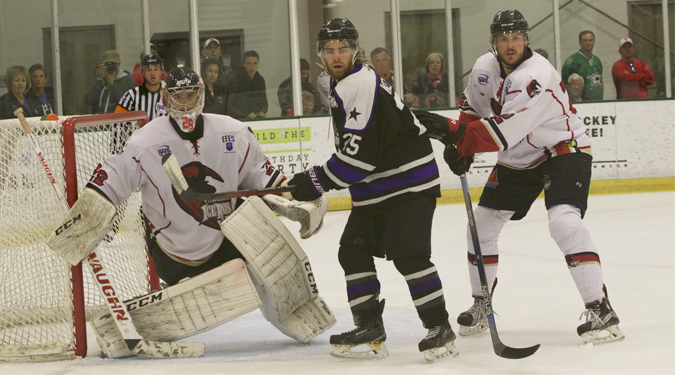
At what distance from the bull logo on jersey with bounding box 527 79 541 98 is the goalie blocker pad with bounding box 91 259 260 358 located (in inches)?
42.7

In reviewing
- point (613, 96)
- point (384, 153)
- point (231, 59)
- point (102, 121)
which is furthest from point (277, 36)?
point (384, 153)

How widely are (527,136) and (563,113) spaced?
142 mm

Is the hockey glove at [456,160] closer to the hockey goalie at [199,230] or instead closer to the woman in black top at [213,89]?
the hockey goalie at [199,230]

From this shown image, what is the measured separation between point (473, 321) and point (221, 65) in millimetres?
4604

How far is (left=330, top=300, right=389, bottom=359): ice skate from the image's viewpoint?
2.42 m

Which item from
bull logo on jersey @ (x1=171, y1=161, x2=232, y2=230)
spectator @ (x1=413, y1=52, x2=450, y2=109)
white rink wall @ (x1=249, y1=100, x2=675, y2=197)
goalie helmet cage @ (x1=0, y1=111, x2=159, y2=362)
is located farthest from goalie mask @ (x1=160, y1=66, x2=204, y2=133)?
spectator @ (x1=413, y1=52, x2=450, y2=109)

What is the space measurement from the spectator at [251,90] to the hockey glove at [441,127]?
448 centimetres

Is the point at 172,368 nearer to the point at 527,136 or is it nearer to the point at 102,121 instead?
the point at 102,121

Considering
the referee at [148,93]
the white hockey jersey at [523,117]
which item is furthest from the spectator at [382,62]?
the white hockey jersey at [523,117]

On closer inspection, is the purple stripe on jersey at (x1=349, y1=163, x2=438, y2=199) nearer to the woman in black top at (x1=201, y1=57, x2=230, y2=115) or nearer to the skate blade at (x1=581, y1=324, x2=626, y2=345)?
the skate blade at (x1=581, y1=324, x2=626, y2=345)

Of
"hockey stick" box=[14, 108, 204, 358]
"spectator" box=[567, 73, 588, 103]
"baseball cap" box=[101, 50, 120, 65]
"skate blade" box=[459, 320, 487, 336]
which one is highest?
"baseball cap" box=[101, 50, 120, 65]

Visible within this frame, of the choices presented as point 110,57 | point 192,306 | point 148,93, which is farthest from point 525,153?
point 110,57

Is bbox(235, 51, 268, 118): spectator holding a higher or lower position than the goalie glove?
higher

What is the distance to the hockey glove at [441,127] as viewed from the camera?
7.93 feet
